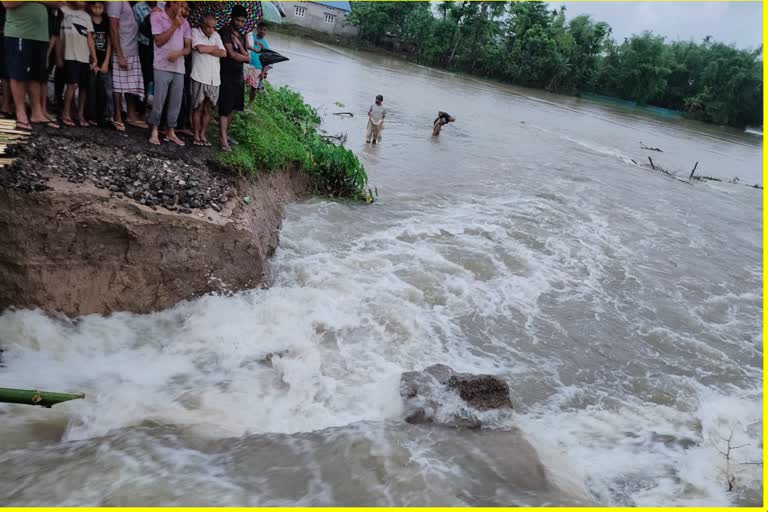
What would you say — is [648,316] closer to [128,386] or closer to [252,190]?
[252,190]

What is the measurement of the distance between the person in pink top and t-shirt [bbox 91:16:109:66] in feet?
1.56

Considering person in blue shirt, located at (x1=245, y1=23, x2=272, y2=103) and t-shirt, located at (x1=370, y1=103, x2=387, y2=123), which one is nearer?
person in blue shirt, located at (x1=245, y1=23, x2=272, y2=103)

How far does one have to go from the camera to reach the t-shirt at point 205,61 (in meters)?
5.62

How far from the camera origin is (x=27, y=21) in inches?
186

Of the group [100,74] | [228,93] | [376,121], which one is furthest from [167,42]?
[376,121]

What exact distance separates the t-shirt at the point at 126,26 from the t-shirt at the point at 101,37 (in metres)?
0.10

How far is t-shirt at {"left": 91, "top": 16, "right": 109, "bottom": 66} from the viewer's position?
17.2 feet

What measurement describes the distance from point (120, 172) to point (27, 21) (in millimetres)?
1570

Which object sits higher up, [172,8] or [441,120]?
[172,8]

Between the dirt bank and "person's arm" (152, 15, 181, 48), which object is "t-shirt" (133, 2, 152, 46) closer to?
"person's arm" (152, 15, 181, 48)

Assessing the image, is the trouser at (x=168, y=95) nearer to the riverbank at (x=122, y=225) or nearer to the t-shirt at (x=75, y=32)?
the riverbank at (x=122, y=225)

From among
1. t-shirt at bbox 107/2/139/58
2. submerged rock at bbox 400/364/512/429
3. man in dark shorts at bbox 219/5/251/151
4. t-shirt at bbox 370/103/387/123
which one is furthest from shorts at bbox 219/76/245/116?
t-shirt at bbox 370/103/387/123

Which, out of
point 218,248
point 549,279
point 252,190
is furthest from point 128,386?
point 549,279

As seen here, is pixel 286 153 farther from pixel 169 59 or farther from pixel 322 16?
pixel 322 16
